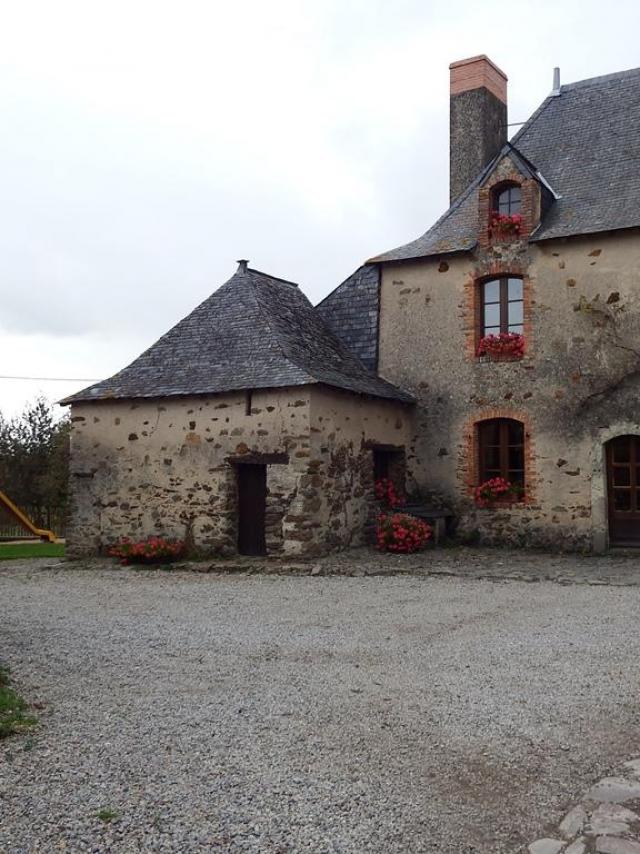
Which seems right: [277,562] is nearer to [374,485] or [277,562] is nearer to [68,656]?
[374,485]

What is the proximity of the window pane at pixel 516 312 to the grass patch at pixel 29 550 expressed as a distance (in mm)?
10097

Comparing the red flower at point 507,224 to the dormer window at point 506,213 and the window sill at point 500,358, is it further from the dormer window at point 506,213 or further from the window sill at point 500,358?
the window sill at point 500,358

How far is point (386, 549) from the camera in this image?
1394cm

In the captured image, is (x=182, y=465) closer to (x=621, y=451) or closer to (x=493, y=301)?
(x=493, y=301)

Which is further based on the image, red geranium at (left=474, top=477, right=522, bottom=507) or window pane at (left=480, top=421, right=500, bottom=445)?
window pane at (left=480, top=421, right=500, bottom=445)

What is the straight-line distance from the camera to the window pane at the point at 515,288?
15.0 meters

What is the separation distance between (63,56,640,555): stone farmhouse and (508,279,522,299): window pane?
3cm

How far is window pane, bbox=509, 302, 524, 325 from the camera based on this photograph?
15.0m

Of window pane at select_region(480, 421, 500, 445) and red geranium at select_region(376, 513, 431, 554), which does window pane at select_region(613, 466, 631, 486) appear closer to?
window pane at select_region(480, 421, 500, 445)

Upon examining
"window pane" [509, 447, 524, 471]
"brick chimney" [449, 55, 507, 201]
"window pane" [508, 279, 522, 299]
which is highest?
"brick chimney" [449, 55, 507, 201]

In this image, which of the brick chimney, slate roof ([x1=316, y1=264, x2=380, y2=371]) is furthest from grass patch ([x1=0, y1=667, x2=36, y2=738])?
the brick chimney

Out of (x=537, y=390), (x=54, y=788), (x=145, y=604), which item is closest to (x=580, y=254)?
(x=537, y=390)

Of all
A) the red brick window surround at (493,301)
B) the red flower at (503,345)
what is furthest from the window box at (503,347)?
the red brick window surround at (493,301)

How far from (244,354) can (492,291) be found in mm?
4733
